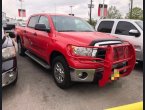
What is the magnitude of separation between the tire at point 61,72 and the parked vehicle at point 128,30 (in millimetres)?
2835

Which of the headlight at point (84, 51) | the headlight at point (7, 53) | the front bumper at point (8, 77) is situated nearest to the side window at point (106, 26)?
the headlight at point (84, 51)

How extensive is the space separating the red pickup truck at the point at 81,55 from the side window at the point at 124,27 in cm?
203

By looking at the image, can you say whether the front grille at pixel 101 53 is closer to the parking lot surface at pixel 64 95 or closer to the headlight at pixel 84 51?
the headlight at pixel 84 51

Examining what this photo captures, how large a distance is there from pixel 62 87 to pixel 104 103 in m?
1.03

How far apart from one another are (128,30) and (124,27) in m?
0.25

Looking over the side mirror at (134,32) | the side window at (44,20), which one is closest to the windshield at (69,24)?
the side window at (44,20)

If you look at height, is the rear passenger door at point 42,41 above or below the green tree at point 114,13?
below

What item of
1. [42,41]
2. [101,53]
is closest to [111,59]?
[101,53]

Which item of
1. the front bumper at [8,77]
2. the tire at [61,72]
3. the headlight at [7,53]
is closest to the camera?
the front bumper at [8,77]

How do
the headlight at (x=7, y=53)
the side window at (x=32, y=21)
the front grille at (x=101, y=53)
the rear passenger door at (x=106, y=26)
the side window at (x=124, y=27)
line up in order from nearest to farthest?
1. the headlight at (x=7, y=53)
2. the front grille at (x=101, y=53)
3. the side window at (x=32, y=21)
4. the side window at (x=124, y=27)
5. the rear passenger door at (x=106, y=26)

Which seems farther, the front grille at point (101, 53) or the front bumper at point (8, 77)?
the front grille at point (101, 53)

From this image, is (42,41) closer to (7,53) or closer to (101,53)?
(7,53)

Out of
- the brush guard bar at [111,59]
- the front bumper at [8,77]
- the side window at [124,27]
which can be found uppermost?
the side window at [124,27]

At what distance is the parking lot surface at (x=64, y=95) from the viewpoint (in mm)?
4164
